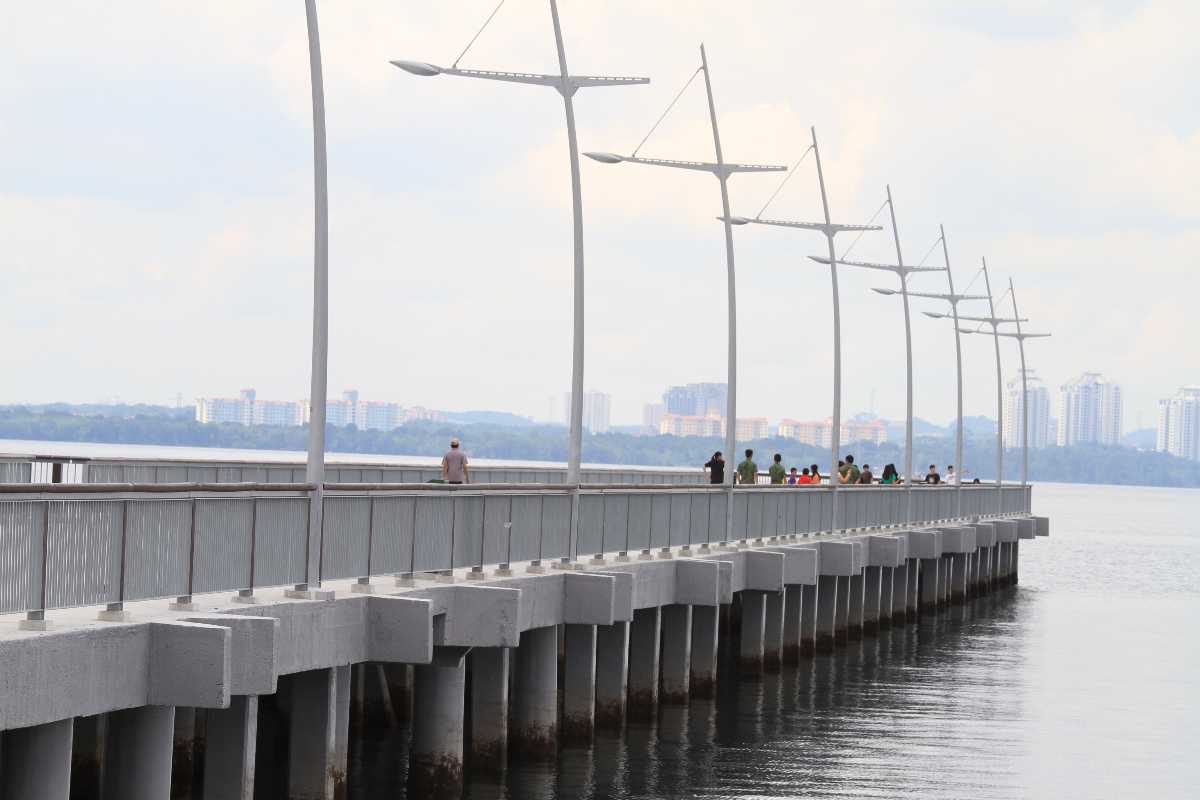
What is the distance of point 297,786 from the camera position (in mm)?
20219

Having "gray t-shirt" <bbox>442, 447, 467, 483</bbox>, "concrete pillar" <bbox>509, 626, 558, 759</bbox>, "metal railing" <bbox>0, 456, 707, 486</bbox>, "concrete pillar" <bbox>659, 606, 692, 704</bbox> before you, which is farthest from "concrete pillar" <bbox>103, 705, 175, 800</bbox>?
"concrete pillar" <bbox>659, 606, 692, 704</bbox>

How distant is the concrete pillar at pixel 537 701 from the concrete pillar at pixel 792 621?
17.0 metres

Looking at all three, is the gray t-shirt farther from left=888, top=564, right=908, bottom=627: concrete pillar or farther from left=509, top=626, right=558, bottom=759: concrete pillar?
left=888, top=564, right=908, bottom=627: concrete pillar

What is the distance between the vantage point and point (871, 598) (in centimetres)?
5428

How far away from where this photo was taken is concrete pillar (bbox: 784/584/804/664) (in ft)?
143

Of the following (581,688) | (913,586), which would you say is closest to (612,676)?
(581,688)

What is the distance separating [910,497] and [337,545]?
38552mm

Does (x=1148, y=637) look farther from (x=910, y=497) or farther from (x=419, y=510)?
(x=419, y=510)

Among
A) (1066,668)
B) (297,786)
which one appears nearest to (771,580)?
(1066,668)

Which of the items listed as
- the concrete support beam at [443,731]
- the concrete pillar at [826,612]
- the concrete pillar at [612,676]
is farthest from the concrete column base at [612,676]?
the concrete pillar at [826,612]

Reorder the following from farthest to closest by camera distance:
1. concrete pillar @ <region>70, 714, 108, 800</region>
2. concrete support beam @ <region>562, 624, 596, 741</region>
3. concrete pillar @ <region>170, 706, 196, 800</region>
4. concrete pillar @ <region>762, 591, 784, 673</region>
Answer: concrete pillar @ <region>762, 591, 784, 673</region> < concrete support beam @ <region>562, 624, 596, 741</region> < concrete pillar @ <region>170, 706, 196, 800</region> < concrete pillar @ <region>70, 714, 108, 800</region>

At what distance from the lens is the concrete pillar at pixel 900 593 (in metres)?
57.4

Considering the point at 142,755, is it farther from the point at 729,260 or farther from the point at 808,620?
the point at 808,620

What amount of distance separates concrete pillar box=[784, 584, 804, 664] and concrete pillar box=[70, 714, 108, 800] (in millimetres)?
22337
